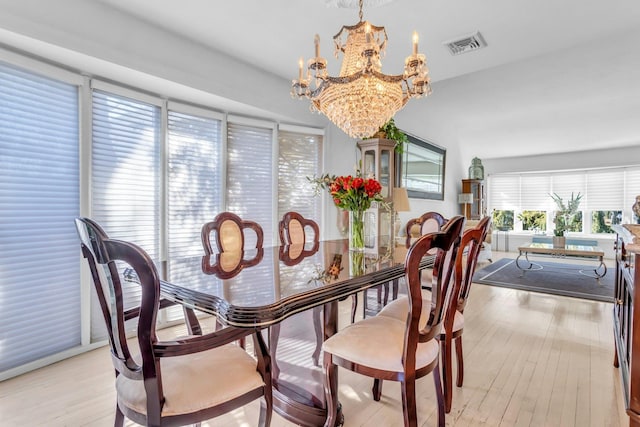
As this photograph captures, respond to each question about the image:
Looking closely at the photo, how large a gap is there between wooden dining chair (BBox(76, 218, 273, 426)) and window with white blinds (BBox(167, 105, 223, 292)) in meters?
2.05

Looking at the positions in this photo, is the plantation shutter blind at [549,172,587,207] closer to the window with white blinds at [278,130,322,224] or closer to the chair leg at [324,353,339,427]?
the window with white blinds at [278,130,322,224]

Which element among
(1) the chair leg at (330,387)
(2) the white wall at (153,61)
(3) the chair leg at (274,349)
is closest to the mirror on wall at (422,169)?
(2) the white wall at (153,61)

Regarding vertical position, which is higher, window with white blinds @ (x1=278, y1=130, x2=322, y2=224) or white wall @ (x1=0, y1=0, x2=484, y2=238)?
white wall @ (x1=0, y1=0, x2=484, y2=238)

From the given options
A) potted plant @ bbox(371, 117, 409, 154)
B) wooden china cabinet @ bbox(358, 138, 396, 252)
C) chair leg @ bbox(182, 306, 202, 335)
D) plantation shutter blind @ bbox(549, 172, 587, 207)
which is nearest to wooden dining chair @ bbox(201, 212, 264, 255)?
chair leg @ bbox(182, 306, 202, 335)

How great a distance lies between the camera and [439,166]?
619 cm

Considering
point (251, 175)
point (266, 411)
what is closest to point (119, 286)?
point (266, 411)

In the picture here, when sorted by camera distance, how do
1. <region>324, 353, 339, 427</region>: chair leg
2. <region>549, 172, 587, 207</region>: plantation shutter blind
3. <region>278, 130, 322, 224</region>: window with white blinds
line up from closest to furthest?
1. <region>324, 353, 339, 427</region>: chair leg
2. <region>278, 130, 322, 224</region>: window with white blinds
3. <region>549, 172, 587, 207</region>: plantation shutter blind

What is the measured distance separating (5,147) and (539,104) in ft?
20.7

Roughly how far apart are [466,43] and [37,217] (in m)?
3.54

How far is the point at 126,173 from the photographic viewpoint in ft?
9.12

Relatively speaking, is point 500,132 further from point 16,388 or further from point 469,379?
point 16,388

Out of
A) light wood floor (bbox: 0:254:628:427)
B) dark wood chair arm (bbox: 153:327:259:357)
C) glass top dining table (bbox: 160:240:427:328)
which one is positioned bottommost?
light wood floor (bbox: 0:254:628:427)

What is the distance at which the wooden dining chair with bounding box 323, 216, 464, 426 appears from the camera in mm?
1256

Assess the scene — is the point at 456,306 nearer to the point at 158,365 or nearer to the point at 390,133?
the point at 158,365
